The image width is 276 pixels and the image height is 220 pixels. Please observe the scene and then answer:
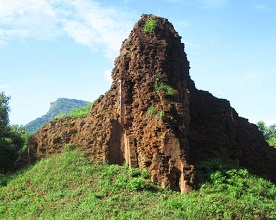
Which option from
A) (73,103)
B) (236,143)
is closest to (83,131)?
(236,143)

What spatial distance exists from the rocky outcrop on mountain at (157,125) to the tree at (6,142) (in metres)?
2.01

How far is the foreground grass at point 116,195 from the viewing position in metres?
13.5

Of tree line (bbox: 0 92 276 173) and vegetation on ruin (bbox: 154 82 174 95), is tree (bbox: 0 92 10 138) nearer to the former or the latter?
tree line (bbox: 0 92 276 173)

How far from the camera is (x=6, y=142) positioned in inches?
831

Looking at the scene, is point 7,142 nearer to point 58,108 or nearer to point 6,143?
point 6,143

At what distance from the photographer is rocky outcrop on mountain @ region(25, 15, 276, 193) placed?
15812 mm

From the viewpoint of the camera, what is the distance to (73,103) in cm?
12156

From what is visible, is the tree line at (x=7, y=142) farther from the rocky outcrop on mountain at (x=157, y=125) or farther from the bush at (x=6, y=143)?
the rocky outcrop on mountain at (x=157, y=125)

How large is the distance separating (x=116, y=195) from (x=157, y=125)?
3.14m

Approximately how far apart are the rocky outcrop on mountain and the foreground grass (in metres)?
0.68

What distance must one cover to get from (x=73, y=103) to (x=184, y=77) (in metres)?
104

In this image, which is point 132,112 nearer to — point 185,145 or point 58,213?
point 185,145

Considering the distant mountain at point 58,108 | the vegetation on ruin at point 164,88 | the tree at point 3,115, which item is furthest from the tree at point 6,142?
the distant mountain at point 58,108

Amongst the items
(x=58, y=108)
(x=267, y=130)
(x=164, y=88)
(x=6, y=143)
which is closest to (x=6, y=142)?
(x=6, y=143)
